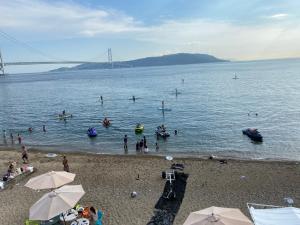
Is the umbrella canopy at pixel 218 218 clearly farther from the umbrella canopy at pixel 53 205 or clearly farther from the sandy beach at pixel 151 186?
the umbrella canopy at pixel 53 205

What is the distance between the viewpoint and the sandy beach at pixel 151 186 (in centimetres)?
1567

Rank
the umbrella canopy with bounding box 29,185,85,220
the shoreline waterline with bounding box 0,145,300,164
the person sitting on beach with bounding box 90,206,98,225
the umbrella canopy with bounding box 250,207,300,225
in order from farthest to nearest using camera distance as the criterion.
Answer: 1. the shoreline waterline with bounding box 0,145,300,164
2. the person sitting on beach with bounding box 90,206,98,225
3. the umbrella canopy with bounding box 29,185,85,220
4. the umbrella canopy with bounding box 250,207,300,225

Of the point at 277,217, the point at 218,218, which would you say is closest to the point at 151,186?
the point at 218,218

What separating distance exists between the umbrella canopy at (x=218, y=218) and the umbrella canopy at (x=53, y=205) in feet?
16.6

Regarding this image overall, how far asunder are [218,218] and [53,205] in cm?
638

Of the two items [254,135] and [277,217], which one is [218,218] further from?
[254,135]

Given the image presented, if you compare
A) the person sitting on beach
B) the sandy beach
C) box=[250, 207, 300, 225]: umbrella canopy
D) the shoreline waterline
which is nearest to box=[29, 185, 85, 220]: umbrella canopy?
the person sitting on beach

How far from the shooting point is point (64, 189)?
13430 millimetres

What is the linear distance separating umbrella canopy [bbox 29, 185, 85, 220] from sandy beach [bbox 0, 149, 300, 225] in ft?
8.95

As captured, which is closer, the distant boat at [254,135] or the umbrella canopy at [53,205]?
the umbrella canopy at [53,205]

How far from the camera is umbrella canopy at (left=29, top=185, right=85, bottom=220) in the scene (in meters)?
11.9

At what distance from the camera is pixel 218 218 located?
9.74 meters

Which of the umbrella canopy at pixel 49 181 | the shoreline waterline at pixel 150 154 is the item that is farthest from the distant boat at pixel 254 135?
the umbrella canopy at pixel 49 181

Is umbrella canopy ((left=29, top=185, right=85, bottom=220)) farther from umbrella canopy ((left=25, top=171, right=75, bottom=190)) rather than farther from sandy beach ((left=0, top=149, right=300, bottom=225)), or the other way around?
sandy beach ((left=0, top=149, right=300, bottom=225))
